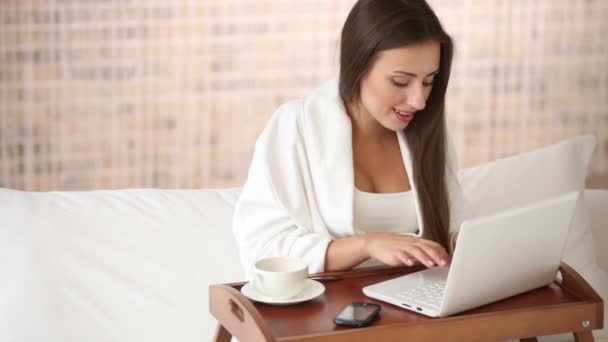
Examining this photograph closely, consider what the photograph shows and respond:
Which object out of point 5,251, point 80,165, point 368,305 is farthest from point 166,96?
point 368,305

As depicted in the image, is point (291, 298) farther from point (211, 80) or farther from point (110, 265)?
point (211, 80)

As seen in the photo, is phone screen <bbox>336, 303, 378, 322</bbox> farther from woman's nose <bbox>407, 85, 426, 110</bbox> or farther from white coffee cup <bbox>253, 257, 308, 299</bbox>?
woman's nose <bbox>407, 85, 426, 110</bbox>

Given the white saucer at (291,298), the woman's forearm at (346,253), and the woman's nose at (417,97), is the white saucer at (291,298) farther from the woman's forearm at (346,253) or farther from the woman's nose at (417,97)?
the woman's nose at (417,97)

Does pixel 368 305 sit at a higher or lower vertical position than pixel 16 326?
higher

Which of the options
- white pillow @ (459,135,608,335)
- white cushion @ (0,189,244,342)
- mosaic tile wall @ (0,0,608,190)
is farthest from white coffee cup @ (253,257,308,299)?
mosaic tile wall @ (0,0,608,190)

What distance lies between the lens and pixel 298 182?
6.15 feet

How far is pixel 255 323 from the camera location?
1.31 m

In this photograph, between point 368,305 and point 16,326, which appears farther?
point 16,326

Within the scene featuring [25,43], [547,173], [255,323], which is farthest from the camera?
[25,43]

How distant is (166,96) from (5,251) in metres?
0.99

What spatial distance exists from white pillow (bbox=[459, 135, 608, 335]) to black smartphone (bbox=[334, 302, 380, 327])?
1075 mm

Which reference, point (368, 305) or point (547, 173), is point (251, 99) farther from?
point (368, 305)

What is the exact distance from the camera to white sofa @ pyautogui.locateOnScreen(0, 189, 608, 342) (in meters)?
2.01

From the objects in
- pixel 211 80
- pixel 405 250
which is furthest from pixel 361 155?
pixel 211 80
